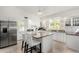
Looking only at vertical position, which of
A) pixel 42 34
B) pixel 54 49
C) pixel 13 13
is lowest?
pixel 54 49

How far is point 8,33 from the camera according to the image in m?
1.44

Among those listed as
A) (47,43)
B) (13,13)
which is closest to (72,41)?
(47,43)

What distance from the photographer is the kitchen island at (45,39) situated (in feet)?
4.77

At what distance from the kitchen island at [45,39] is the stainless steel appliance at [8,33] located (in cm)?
41

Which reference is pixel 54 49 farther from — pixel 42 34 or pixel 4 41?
pixel 4 41

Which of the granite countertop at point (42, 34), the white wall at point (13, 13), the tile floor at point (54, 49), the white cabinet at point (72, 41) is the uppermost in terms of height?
the white wall at point (13, 13)

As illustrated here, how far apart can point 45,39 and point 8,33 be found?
747 mm

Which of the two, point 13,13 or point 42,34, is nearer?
point 13,13

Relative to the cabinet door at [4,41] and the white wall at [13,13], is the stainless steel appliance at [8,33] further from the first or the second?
the white wall at [13,13]

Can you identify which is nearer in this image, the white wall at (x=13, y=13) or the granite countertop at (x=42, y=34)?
the white wall at (x=13, y=13)

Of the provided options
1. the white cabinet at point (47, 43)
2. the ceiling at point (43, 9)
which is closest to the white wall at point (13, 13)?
the ceiling at point (43, 9)

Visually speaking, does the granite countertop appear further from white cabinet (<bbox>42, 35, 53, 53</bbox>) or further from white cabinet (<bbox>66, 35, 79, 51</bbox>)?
white cabinet (<bbox>66, 35, 79, 51</bbox>)
